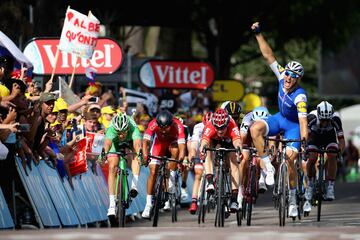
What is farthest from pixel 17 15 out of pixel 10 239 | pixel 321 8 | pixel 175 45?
pixel 321 8

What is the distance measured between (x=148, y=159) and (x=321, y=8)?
30.8 meters

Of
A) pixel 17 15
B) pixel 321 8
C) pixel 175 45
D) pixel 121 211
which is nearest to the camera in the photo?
pixel 121 211

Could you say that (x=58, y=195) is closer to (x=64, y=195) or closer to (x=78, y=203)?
(x=64, y=195)

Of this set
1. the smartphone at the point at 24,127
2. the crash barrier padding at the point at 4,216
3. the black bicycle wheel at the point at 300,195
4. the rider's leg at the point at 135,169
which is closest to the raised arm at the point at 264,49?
the black bicycle wheel at the point at 300,195

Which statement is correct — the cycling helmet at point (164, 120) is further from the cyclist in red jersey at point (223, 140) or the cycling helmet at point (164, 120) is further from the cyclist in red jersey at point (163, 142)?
the cyclist in red jersey at point (223, 140)

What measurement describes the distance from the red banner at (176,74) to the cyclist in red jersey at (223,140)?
37.6 feet

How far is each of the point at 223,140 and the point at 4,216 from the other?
473cm

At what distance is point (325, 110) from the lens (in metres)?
23.1

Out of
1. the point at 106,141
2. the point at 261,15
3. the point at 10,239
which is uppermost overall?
the point at 261,15

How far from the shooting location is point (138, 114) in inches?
1096

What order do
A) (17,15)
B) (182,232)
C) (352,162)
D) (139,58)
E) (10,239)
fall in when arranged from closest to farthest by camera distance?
(10,239) < (182,232) < (17,15) < (139,58) < (352,162)

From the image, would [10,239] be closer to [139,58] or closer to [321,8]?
[139,58]

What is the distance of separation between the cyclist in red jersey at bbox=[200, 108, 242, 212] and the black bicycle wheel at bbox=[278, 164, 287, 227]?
2.21ft

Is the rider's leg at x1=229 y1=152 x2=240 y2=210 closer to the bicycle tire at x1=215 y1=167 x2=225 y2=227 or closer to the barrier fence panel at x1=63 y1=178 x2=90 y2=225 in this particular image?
the bicycle tire at x1=215 y1=167 x2=225 y2=227
